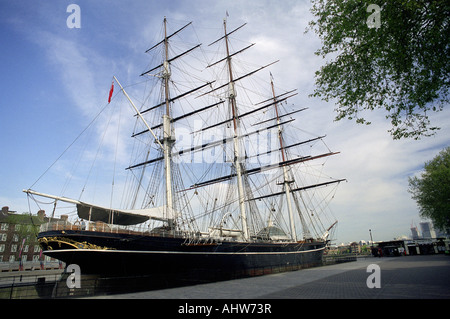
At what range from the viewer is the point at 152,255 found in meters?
15.3

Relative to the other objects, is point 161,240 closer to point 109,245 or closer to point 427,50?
point 109,245

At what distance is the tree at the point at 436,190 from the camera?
1225 inches

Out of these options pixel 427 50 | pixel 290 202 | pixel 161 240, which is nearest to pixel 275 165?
pixel 290 202

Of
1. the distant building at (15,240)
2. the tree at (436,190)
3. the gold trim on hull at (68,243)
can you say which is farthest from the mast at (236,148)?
the distant building at (15,240)

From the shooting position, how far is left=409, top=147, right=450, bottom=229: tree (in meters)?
31.1

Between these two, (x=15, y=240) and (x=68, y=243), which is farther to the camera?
(x=15, y=240)

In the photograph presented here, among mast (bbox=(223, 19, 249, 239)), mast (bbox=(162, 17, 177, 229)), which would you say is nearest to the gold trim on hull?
mast (bbox=(162, 17, 177, 229))

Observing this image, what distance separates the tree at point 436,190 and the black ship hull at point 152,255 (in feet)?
81.8

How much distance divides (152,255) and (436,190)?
36.0 meters

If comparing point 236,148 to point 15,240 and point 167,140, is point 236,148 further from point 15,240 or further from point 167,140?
point 15,240

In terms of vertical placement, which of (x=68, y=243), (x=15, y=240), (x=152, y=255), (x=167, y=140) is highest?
(x=167, y=140)

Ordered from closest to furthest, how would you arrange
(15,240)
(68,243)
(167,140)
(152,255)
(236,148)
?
(68,243), (152,255), (167,140), (236,148), (15,240)

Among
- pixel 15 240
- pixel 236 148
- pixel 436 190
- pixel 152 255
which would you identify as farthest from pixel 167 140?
pixel 15 240
